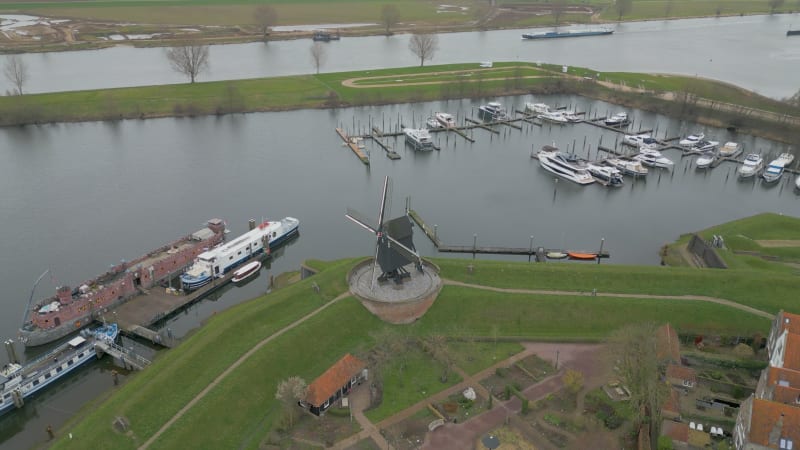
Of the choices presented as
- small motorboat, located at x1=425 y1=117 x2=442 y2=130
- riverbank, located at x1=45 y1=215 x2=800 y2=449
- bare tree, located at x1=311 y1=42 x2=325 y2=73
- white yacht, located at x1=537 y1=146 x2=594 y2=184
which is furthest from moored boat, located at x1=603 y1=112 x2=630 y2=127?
bare tree, located at x1=311 y1=42 x2=325 y2=73

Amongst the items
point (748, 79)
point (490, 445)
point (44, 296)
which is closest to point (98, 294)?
point (44, 296)

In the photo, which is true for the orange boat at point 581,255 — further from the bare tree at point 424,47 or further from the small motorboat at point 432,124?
the bare tree at point 424,47

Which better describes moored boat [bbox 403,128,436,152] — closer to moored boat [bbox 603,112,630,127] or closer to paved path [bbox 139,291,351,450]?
moored boat [bbox 603,112,630,127]

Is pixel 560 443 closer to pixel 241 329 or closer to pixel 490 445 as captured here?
pixel 490 445

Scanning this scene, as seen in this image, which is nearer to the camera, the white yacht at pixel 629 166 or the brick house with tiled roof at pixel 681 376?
the brick house with tiled roof at pixel 681 376

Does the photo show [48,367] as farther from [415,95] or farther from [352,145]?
[415,95]

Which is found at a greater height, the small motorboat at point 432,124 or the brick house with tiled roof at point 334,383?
the small motorboat at point 432,124

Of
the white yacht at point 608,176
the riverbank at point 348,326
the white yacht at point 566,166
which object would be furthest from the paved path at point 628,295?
the white yacht at point 608,176
